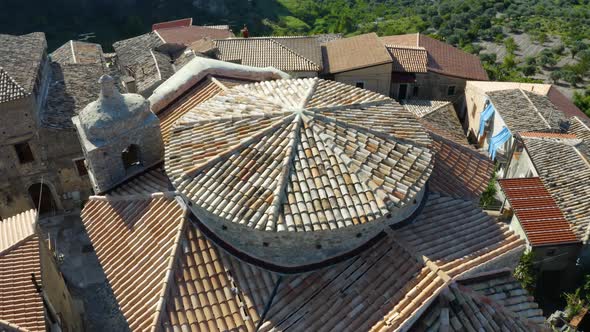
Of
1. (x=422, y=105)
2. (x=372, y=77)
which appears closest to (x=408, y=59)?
(x=372, y=77)

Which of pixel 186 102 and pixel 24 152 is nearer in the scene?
pixel 186 102

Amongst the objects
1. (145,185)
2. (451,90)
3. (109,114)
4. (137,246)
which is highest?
(109,114)

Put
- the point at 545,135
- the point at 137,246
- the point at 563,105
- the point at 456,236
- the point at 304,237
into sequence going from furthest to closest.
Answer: the point at 563,105
the point at 545,135
the point at 137,246
the point at 456,236
the point at 304,237

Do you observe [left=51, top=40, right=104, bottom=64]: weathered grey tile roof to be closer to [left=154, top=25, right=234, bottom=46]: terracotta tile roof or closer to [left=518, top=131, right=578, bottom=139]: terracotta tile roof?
[left=154, top=25, right=234, bottom=46]: terracotta tile roof

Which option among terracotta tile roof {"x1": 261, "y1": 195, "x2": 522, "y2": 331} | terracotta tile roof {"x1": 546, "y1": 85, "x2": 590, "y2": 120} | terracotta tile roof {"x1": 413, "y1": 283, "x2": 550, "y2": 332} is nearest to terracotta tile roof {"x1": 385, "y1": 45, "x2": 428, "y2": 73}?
terracotta tile roof {"x1": 546, "y1": 85, "x2": 590, "y2": 120}

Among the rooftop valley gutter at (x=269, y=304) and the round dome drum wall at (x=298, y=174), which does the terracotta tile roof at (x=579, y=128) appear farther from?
the rooftop valley gutter at (x=269, y=304)

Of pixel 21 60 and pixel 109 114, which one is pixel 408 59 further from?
pixel 109 114

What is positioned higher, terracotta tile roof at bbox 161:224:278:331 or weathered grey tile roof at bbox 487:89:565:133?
terracotta tile roof at bbox 161:224:278:331
